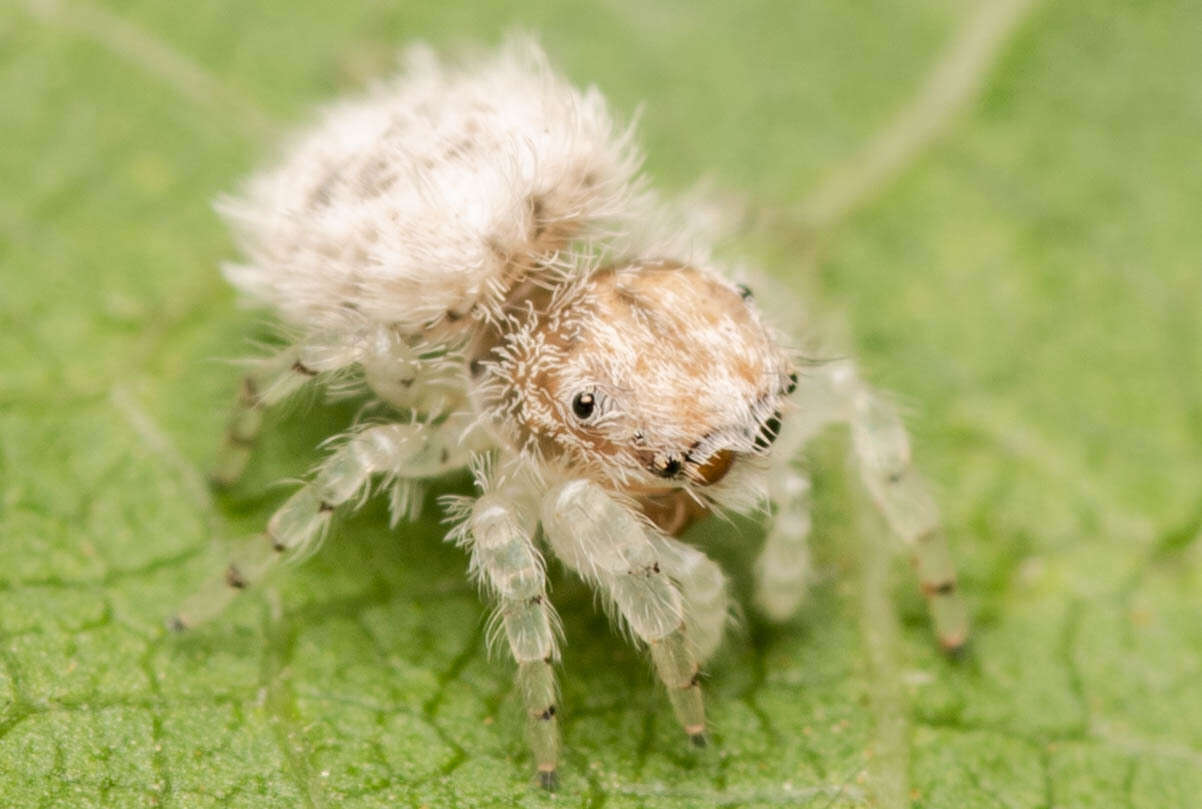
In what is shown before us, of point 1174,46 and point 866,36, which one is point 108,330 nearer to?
point 866,36

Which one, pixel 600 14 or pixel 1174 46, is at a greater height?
pixel 1174 46

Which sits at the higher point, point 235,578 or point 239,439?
point 239,439

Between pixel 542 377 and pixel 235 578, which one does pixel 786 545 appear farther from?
pixel 235 578

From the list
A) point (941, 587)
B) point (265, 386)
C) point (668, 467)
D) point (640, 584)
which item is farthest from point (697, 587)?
point (265, 386)

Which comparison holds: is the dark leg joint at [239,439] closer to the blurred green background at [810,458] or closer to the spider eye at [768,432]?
the blurred green background at [810,458]

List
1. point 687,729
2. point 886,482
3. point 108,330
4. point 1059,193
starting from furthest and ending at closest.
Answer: point 1059,193
point 108,330
point 886,482
point 687,729

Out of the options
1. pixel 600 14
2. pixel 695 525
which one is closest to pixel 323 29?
pixel 600 14

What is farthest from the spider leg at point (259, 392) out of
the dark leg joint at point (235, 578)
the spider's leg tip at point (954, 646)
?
the spider's leg tip at point (954, 646)
